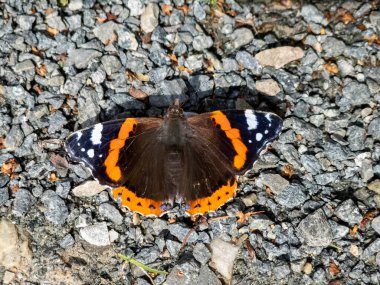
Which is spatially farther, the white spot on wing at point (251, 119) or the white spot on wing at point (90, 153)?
the white spot on wing at point (251, 119)

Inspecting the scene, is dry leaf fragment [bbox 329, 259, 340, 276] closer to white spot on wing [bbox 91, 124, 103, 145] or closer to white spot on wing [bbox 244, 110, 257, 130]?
white spot on wing [bbox 244, 110, 257, 130]

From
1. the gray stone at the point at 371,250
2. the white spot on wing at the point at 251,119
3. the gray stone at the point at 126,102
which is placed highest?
the white spot on wing at the point at 251,119

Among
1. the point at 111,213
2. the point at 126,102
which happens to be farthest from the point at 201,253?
the point at 126,102

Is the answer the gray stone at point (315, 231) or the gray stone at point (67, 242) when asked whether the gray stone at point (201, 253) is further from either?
the gray stone at point (67, 242)

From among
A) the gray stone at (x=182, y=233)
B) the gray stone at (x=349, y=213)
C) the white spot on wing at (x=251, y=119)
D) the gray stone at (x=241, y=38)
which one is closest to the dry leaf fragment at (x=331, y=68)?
the gray stone at (x=241, y=38)

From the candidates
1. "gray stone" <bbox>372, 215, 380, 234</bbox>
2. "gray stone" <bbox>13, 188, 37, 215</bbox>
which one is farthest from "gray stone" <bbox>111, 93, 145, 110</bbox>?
"gray stone" <bbox>372, 215, 380, 234</bbox>

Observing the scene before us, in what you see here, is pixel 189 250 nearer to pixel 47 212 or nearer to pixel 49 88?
pixel 47 212

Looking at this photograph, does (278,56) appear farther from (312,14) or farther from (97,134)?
(97,134)
